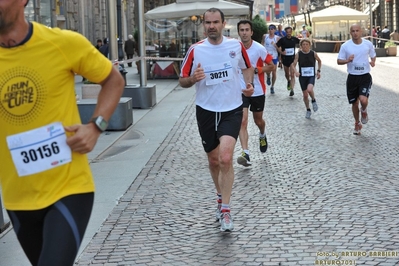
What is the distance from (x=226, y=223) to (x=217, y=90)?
114 cm

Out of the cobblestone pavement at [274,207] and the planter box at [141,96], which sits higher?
the planter box at [141,96]

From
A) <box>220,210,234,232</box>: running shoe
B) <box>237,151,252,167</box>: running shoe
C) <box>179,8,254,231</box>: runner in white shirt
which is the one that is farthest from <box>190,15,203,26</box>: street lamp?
<box>220,210,234,232</box>: running shoe

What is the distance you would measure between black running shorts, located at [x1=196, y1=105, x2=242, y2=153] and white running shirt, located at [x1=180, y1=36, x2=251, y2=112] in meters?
0.04

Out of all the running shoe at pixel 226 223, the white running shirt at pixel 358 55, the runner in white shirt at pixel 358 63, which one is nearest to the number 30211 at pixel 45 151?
the running shoe at pixel 226 223

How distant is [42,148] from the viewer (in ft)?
11.3

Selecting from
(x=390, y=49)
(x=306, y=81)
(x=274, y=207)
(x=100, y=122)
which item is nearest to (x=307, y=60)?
(x=306, y=81)

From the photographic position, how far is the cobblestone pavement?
6.04 m

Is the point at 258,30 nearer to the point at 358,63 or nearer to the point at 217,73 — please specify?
the point at 358,63

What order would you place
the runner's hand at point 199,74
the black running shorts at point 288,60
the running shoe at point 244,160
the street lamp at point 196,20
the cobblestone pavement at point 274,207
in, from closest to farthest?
1. the cobblestone pavement at point 274,207
2. the runner's hand at point 199,74
3. the running shoe at point 244,160
4. the black running shorts at point 288,60
5. the street lamp at point 196,20

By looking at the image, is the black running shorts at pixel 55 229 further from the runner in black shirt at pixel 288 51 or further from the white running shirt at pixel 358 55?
the runner in black shirt at pixel 288 51

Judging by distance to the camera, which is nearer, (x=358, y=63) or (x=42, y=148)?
(x=42, y=148)

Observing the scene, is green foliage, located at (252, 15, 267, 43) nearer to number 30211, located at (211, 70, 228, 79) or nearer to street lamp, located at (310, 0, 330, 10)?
number 30211, located at (211, 70, 228, 79)

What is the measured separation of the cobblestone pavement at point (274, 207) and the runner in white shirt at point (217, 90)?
1.88 feet

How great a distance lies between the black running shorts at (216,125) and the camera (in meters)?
7.02
